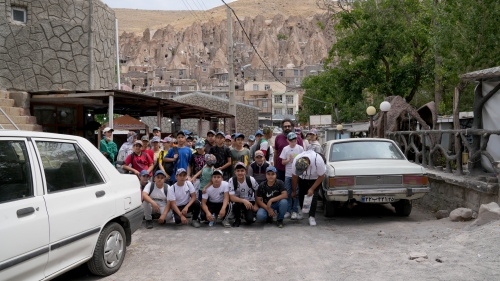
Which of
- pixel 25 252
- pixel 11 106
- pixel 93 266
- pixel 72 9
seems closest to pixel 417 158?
pixel 93 266

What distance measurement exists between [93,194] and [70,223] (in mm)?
470

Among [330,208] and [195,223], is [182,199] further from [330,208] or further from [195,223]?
[330,208]

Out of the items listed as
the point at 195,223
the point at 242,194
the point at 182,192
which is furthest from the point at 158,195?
the point at 242,194

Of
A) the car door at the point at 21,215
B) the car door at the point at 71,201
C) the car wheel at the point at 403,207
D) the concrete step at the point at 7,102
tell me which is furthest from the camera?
the concrete step at the point at 7,102

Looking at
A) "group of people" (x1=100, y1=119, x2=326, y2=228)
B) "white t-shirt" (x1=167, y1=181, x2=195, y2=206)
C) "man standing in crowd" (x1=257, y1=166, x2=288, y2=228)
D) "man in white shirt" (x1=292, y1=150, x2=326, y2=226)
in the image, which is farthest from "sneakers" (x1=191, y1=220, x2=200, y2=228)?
"man in white shirt" (x1=292, y1=150, x2=326, y2=226)

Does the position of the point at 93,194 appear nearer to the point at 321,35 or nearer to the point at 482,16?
the point at 482,16

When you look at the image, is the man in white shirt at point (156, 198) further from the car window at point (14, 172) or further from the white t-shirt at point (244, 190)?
the car window at point (14, 172)

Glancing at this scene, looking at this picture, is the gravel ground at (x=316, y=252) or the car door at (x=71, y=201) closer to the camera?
the car door at (x=71, y=201)

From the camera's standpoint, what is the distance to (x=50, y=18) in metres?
13.3

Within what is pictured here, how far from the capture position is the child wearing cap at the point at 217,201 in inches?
286

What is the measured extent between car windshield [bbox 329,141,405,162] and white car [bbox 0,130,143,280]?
4846 millimetres

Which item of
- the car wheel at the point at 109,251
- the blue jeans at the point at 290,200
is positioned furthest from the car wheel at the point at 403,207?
the car wheel at the point at 109,251

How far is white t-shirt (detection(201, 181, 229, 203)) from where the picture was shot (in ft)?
24.1

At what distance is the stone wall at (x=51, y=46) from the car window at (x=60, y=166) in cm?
1046
